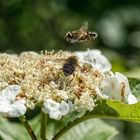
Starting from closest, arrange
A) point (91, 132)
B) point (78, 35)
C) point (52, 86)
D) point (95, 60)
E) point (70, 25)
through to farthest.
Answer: point (52, 86) → point (78, 35) → point (95, 60) → point (91, 132) → point (70, 25)

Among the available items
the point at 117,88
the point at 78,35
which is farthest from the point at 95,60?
the point at 117,88

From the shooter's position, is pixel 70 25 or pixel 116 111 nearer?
pixel 116 111

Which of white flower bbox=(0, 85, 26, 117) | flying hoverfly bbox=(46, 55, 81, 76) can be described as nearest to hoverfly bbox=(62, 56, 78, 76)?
flying hoverfly bbox=(46, 55, 81, 76)

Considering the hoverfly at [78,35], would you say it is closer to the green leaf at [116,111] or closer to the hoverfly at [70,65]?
the hoverfly at [70,65]

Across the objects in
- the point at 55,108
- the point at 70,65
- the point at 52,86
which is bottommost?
the point at 55,108

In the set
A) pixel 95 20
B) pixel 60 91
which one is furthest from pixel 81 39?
pixel 95 20

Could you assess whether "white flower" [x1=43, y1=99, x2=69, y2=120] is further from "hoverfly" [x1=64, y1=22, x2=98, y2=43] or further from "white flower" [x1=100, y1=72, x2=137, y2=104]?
"hoverfly" [x1=64, y1=22, x2=98, y2=43]

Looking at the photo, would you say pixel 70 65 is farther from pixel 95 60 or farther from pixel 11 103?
pixel 95 60

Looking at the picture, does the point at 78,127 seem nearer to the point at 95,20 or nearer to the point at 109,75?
the point at 109,75

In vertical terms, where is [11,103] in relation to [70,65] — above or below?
below
